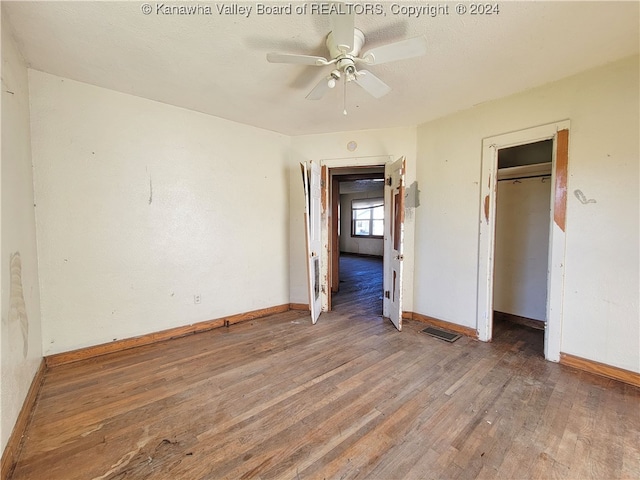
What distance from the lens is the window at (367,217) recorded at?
9742 mm

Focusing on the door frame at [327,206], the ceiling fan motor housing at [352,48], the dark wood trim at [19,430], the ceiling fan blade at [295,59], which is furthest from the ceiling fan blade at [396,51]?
the dark wood trim at [19,430]

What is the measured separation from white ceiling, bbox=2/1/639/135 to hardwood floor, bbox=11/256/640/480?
2593 millimetres

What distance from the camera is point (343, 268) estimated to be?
303 inches

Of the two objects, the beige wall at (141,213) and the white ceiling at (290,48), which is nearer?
the white ceiling at (290,48)

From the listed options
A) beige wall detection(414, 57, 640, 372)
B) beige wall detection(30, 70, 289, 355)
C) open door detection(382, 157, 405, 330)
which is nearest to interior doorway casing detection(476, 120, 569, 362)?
beige wall detection(414, 57, 640, 372)

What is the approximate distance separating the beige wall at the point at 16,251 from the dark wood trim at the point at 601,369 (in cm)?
404

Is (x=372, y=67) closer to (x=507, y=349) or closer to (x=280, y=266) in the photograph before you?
(x=280, y=266)

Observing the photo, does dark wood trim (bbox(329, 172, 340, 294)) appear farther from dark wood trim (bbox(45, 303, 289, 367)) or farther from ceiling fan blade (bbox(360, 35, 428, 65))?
ceiling fan blade (bbox(360, 35, 428, 65))

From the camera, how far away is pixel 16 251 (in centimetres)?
178

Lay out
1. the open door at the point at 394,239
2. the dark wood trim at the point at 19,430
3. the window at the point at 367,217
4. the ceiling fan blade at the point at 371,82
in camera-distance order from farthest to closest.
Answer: the window at the point at 367,217
the open door at the point at 394,239
the ceiling fan blade at the point at 371,82
the dark wood trim at the point at 19,430

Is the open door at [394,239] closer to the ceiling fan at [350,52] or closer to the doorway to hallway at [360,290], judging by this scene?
the doorway to hallway at [360,290]

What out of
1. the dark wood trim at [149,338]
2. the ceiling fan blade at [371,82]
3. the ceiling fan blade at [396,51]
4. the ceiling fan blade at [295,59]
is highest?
the ceiling fan blade at [371,82]

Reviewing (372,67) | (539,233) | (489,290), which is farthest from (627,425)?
(372,67)

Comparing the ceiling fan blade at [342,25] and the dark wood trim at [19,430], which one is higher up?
the ceiling fan blade at [342,25]
